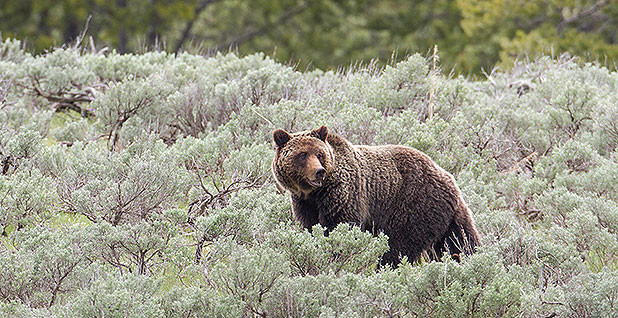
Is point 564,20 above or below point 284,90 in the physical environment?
below

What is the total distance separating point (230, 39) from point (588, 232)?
2344 centimetres

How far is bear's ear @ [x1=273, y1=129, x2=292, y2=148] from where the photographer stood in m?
5.13

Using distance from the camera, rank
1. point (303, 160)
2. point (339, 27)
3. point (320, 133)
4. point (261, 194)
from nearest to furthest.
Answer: point (303, 160) → point (320, 133) → point (261, 194) → point (339, 27)

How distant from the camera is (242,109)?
7.88m

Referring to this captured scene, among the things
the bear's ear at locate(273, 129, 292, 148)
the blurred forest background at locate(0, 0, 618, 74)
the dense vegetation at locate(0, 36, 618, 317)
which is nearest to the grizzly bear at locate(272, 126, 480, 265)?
the bear's ear at locate(273, 129, 292, 148)

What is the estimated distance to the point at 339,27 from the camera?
27.2 metres

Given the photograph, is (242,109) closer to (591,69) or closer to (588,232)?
(588,232)

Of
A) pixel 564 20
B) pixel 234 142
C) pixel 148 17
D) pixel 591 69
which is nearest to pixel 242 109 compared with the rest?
pixel 234 142

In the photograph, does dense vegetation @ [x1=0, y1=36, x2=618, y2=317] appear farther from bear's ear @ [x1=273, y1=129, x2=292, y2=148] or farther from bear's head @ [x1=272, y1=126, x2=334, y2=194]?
bear's ear @ [x1=273, y1=129, x2=292, y2=148]

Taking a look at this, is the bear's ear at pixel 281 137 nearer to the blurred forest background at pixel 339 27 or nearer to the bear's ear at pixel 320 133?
the bear's ear at pixel 320 133

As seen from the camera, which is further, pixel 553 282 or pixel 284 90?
pixel 284 90

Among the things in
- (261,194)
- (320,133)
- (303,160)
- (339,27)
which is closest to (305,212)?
(303,160)

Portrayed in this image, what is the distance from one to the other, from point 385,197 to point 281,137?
33.8 inches

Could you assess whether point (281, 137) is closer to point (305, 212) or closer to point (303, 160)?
point (303, 160)
